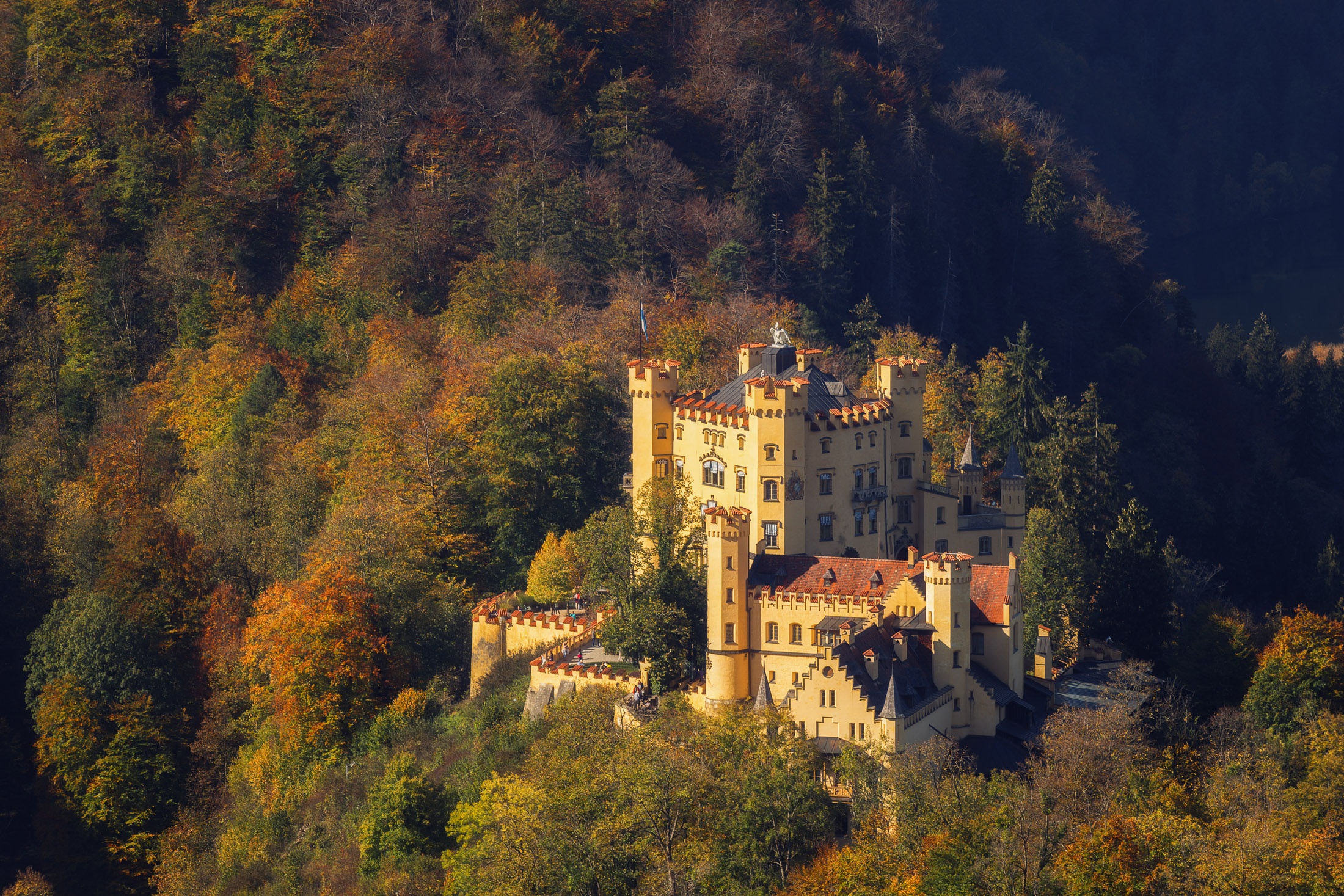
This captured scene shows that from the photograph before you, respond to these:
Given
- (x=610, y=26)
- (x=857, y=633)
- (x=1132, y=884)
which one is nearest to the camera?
(x=1132, y=884)

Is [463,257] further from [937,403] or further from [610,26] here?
[937,403]

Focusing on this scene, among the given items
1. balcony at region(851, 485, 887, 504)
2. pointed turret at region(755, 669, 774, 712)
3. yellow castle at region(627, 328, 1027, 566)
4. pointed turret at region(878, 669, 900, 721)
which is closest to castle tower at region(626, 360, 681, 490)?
yellow castle at region(627, 328, 1027, 566)

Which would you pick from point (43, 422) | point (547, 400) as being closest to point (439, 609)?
point (547, 400)

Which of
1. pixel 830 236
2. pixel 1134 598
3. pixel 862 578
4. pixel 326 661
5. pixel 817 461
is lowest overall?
pixel 326 661

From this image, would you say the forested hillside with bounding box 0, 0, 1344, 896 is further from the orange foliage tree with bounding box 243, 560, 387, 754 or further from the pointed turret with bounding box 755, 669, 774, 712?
the pointed turret with bounding box 755, 669, 774, 712

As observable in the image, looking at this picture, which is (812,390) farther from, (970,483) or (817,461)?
(970,483)

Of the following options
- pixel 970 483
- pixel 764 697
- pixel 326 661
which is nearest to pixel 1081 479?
pixel 970 483
